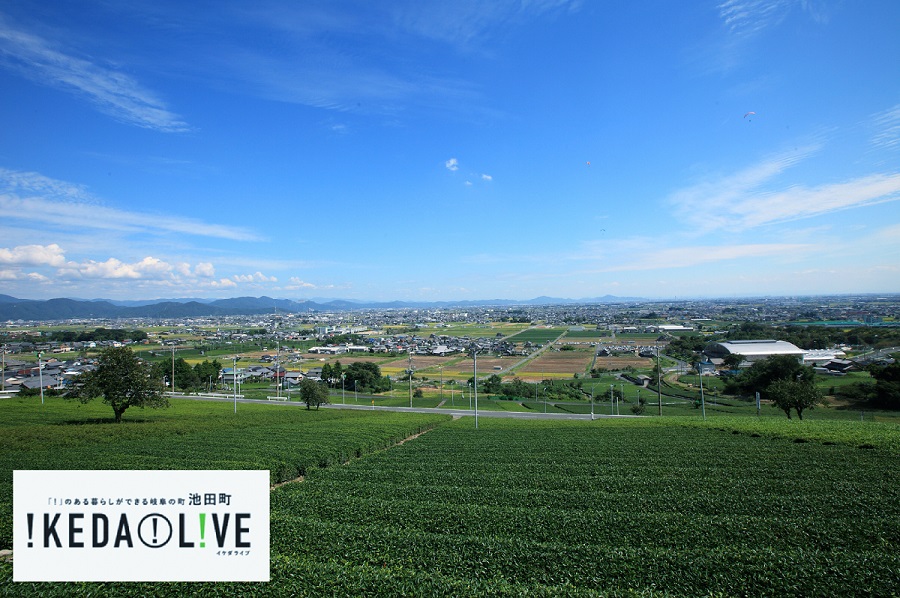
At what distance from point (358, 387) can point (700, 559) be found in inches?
2372

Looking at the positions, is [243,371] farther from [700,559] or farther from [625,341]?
[625,341]

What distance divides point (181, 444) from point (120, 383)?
12.5 m

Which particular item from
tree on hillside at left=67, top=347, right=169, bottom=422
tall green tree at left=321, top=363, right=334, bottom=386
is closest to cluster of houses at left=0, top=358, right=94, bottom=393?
tall green tree at left=321, top=363, right=334, bottom=386

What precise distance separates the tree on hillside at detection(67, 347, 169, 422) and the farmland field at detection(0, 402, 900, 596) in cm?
833

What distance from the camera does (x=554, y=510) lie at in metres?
10.8

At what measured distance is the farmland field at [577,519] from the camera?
7.27m

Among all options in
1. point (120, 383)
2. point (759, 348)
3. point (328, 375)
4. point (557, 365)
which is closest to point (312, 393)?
point (120, 383)

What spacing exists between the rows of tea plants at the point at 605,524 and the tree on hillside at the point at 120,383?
21.4m

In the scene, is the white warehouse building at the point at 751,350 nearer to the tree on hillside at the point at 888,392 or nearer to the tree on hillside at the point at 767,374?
the tree on hillside at the point at 767,374

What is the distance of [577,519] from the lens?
33.3 feet

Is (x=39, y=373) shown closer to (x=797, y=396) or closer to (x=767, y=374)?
(x=797, y=396)

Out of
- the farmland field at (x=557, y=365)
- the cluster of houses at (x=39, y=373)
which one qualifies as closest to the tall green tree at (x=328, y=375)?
the cluster of houses at (x=39, y=373)

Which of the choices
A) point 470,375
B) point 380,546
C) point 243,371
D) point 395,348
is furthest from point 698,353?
point 380,546

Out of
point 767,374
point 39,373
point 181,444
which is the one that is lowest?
point 39,373
